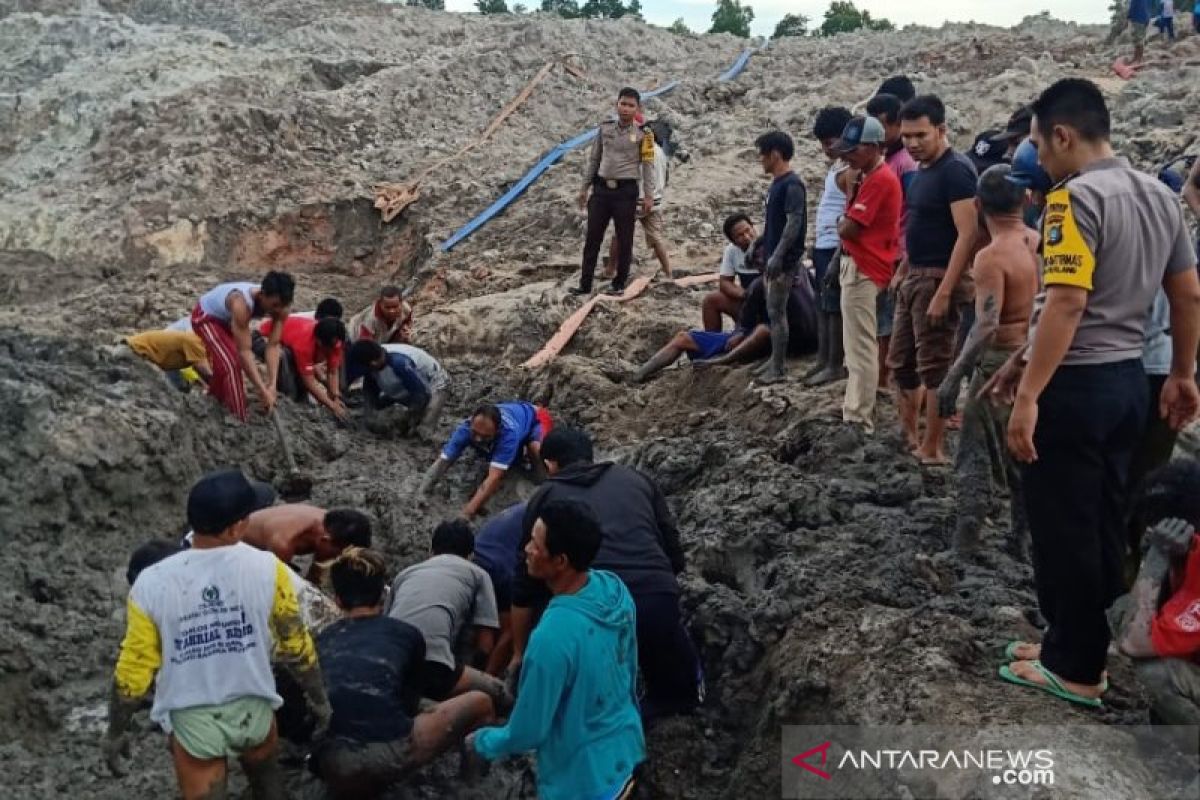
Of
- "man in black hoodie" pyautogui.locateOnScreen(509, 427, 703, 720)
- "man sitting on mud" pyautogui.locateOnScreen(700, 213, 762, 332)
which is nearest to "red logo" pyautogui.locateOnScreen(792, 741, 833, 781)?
"man in black hoodie" pyautogui.locateOnScreen(509, 427, 703, 720)

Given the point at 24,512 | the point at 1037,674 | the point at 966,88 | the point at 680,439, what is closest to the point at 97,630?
the point at 24,512

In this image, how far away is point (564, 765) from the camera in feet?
11.3

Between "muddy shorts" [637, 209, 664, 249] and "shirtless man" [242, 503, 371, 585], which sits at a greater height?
"muddy shorts" [637, 209, 664, 249]

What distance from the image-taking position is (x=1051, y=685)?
11.9 feet

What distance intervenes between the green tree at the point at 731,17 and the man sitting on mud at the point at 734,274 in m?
30.9

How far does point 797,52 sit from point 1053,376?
1724 cm

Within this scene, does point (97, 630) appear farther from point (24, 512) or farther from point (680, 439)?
point (680, 439)

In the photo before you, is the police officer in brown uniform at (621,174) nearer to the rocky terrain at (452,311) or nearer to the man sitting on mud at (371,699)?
the rocky terrain at (452,311)

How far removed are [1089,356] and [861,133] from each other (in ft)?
9.13

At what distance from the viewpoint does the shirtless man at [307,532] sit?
5.38m

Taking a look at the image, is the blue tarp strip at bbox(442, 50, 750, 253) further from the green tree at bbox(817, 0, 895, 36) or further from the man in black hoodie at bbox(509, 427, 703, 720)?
the green tree at bbox(817, 0, 895, 36)

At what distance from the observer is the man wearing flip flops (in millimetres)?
3219

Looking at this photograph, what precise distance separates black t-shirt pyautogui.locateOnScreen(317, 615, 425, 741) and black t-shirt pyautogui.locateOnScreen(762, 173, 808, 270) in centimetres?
383

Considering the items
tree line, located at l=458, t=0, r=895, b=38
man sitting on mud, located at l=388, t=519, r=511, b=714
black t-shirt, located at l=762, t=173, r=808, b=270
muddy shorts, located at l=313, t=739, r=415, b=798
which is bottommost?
muddy shorts, located at l=313, t=739, r=415, b=798
